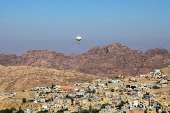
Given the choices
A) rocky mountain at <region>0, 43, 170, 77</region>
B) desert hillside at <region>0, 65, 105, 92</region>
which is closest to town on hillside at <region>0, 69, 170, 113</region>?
desert hillside at <region>0, 65, 105, 92</region>

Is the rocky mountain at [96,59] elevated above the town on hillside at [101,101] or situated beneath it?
elevated above

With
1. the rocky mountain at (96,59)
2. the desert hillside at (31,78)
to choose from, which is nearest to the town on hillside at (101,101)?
the desert hillside at (31,78)

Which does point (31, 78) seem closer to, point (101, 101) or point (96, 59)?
point (101, 101)

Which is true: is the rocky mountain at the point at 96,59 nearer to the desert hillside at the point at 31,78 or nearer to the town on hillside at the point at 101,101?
the desert hillside at the point at 31,78

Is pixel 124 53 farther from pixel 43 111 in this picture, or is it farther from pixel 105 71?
pixel 43 111

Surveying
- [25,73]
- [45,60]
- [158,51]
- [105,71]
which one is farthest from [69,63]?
[25,73]

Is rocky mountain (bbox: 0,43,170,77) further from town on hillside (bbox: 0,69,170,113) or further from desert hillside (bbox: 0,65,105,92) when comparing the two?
town on hillside (bbox: 0,69,170,113)

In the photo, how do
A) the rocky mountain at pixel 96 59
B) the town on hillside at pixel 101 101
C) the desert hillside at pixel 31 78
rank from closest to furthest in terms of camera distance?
the town on hillside at pixel 101 101 < the desert hillside at pixel 31 78 < the rocky mountain at pixel 96 59
